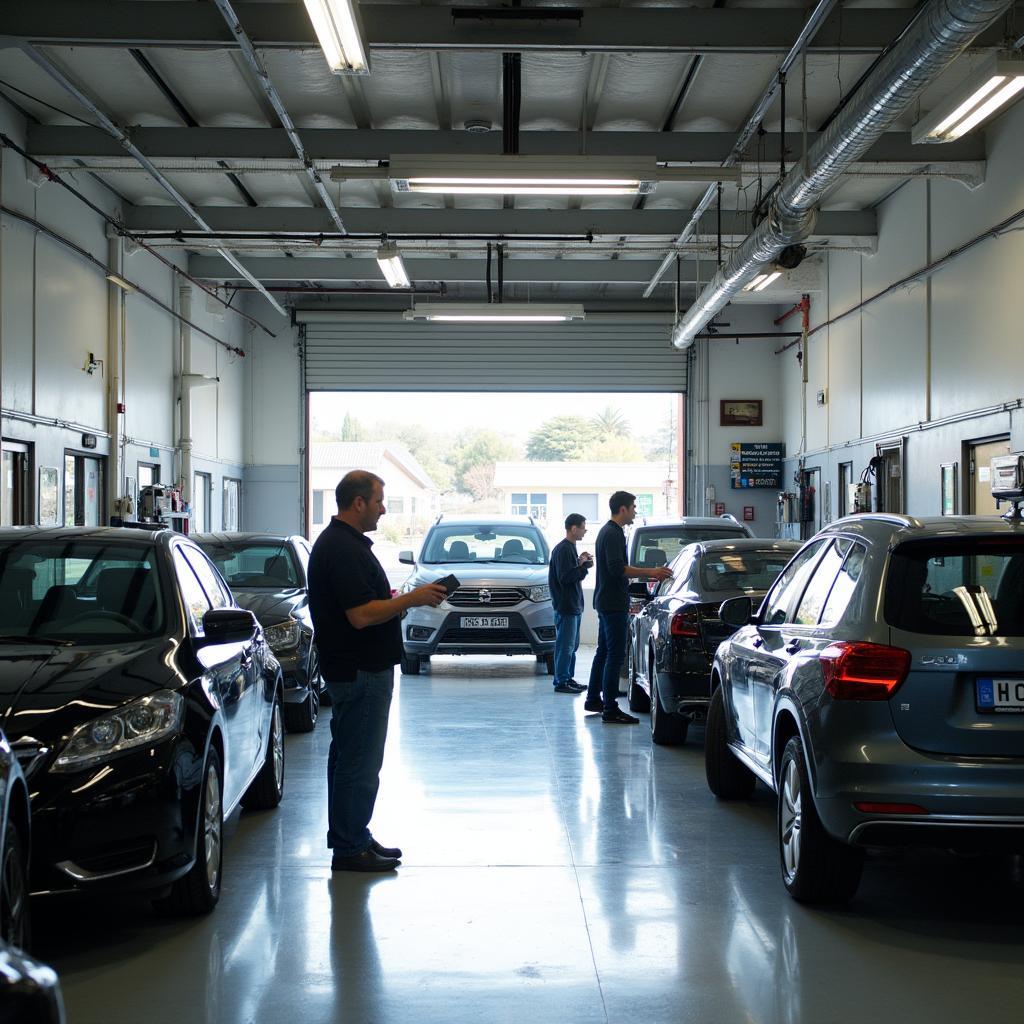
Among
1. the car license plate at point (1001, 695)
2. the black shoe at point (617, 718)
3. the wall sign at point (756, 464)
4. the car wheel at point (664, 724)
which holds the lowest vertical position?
the black shoe at point (617, 718)

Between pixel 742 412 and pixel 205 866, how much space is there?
19.5 meters

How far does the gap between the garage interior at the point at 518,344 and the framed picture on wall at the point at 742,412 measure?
198 mm

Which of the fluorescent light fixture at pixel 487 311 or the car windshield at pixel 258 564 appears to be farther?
the fluorescent light fixture at pixel 487 311

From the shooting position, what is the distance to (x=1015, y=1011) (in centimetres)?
378

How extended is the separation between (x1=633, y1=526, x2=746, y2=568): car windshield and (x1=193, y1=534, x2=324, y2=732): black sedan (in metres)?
3.57

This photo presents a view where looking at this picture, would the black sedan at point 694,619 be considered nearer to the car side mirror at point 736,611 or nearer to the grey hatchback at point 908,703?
the car side mirror at point 736,611

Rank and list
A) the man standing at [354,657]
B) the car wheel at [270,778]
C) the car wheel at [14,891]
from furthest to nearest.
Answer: the car wheel at [270,778] < the man standing at [354,657] < the car wheel at [14,891]

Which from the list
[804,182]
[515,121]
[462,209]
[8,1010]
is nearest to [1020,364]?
[804,182]

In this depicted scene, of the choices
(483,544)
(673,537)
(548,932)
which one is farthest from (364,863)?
(483,544)

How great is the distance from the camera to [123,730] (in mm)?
4215

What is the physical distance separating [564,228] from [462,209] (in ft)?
4.43

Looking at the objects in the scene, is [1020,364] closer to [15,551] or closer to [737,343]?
[15,551]

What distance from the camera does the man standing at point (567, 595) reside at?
11.8m

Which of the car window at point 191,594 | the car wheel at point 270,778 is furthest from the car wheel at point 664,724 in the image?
the car window at point 191,594
